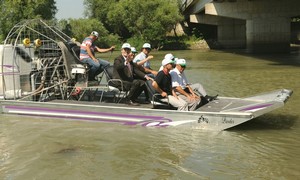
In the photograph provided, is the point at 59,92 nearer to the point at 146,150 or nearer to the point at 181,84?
the point at 181,84

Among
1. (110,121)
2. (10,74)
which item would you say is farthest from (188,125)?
(10,74)

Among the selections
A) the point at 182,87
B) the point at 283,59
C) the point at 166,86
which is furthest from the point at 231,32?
the point at 166,86

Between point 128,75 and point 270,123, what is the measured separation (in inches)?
153

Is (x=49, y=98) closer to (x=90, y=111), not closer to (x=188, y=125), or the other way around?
(x=90, y=111)

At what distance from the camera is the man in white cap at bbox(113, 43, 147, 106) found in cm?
1107

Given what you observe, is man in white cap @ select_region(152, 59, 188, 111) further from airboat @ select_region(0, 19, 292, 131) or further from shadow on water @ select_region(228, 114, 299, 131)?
shadow on water @ select_region(228, 114, 299, 131)

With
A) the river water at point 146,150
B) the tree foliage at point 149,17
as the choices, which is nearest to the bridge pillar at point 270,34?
the tree foliage at point 149,17

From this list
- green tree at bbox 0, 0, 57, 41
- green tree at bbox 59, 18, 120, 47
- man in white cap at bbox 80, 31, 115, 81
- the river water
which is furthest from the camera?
green tree at bbox 59, 18, 120, 47

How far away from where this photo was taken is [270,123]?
10828 millimetres

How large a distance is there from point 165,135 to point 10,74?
5102mm

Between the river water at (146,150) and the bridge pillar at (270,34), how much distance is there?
28114mm

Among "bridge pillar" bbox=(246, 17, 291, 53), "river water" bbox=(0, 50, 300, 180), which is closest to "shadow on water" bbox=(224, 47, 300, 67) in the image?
"bridge pillar" bbox=(246, 17, 291, 53)

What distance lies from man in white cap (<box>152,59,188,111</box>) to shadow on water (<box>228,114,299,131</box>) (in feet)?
4.46

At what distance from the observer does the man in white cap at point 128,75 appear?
11.1m
